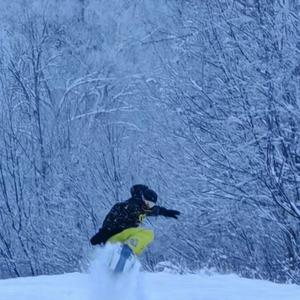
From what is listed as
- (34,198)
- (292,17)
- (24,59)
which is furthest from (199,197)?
(24,59)

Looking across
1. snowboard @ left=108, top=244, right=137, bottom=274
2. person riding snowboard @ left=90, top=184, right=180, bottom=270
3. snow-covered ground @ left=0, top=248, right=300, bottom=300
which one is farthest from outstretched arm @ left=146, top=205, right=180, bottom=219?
snow-covered ground @ left=0, top=248, right=300, bottom=300

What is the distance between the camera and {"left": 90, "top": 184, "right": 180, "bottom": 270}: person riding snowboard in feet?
20.0

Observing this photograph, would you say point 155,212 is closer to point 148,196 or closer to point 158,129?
point 148,196

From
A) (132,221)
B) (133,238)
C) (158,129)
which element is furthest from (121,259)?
(158,129)

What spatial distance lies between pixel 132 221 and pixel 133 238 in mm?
138

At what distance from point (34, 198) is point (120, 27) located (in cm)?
709

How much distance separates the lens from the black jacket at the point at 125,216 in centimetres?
614

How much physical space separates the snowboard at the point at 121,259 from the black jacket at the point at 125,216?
16cm

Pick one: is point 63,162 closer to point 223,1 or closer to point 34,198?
point 34,198

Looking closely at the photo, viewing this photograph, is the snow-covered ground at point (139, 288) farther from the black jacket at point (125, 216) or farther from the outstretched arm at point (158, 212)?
the outstretched arm at point (158, 212)

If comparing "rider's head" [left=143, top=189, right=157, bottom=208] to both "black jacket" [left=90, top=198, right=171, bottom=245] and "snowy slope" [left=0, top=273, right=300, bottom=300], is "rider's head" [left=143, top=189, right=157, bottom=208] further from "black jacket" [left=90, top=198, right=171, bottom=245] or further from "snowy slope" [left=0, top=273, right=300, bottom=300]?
"snowy slope" [left=0, top=273, right=300, bottom=300]

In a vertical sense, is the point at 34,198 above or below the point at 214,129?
below

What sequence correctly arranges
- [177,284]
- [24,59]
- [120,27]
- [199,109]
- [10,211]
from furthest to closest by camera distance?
[120,27] < [24,59] < [10,211] < [199,109] < [177,284]

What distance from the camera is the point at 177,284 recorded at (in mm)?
7688
